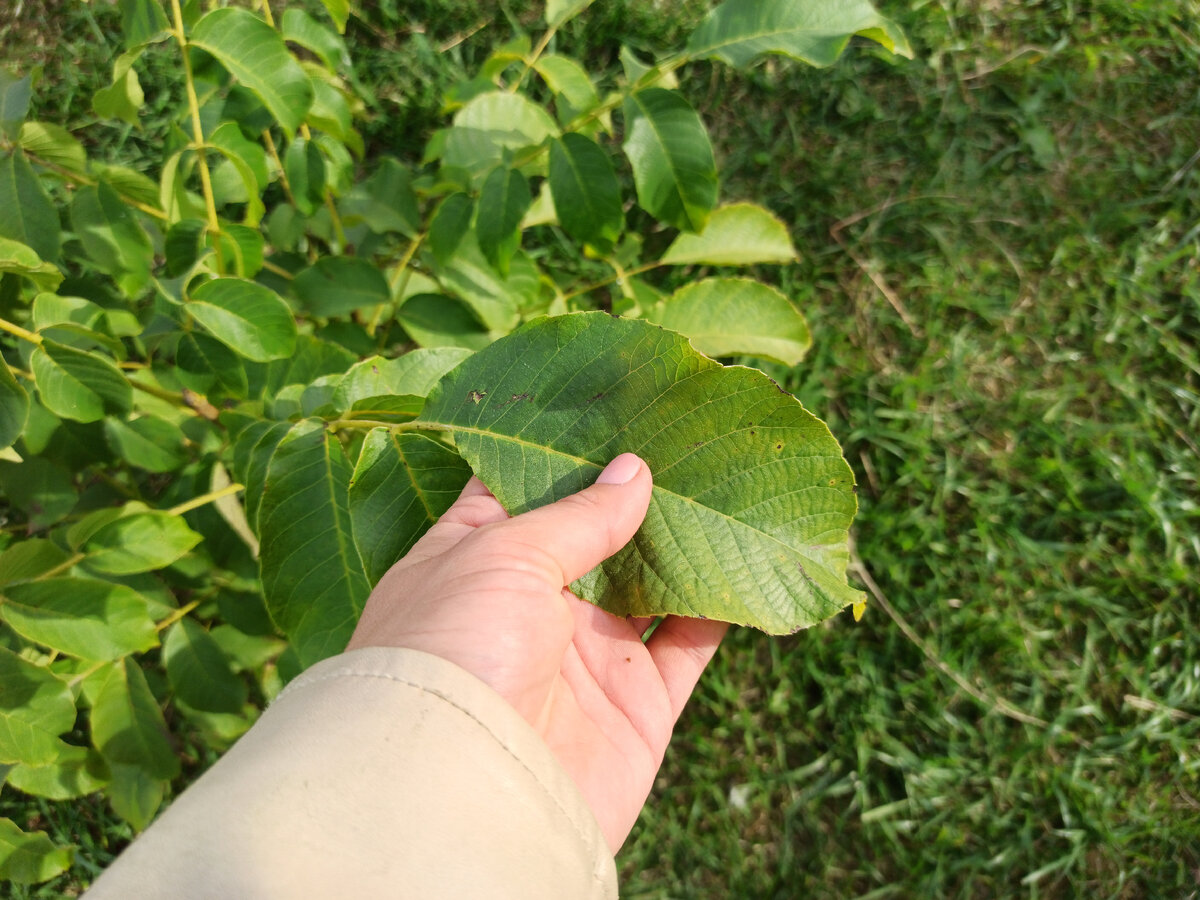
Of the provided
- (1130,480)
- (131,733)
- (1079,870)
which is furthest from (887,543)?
(131,733)

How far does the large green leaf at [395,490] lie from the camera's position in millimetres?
1051

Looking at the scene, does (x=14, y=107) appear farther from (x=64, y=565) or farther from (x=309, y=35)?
(x=64, y=565)

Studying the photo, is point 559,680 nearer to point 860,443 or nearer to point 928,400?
point 860,443

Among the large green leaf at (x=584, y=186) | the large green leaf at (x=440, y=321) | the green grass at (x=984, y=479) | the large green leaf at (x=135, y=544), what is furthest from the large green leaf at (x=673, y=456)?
the green grass at (x=984, y=479)

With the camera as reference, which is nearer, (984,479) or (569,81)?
(569,81)

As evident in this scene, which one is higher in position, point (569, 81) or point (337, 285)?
point (569, 81)

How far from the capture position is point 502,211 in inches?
57.2

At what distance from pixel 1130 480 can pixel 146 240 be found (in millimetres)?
2672

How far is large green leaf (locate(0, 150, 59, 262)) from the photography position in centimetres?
127

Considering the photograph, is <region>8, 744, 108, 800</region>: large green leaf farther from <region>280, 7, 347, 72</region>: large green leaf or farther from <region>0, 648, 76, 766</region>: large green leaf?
<region>280, 7, 347, 72</region>: large green leaf

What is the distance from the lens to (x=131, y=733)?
1491mm

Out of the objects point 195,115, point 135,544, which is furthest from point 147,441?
point 195,115

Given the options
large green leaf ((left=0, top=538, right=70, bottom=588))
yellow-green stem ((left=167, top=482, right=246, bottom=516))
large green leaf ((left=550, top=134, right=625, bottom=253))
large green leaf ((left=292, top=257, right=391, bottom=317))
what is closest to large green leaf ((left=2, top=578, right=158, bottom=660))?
large green leaf ((left=0, top=538, right=70, bottom=588))

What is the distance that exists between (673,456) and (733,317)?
706 mm
